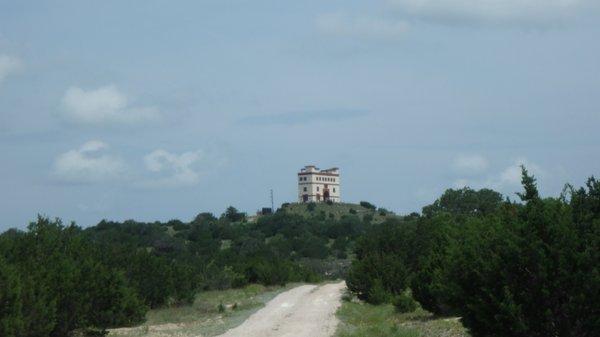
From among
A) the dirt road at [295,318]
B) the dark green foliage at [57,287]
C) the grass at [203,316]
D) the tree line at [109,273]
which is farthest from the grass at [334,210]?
the dark green foliage at [57,287]

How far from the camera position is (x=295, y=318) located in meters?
34.7

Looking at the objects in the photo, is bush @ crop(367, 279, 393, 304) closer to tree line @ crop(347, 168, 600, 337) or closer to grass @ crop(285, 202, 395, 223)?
tree line @ crop(347, 168, 600, 337)

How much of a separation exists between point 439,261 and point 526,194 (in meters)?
13.8

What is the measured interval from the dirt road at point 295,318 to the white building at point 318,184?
97.1 metres

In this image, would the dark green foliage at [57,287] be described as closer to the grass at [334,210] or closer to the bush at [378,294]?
the bush at [378,294]

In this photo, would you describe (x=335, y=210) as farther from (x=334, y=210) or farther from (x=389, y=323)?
(x=389, y=323)

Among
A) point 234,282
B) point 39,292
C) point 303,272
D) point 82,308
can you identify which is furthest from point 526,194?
point 303,272

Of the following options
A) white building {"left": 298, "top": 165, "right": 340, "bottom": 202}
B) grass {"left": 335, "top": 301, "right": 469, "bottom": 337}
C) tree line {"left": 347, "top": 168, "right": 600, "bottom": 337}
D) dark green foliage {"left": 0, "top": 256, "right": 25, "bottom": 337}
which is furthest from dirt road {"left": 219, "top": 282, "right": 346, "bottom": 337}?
white building {"left": 298, "top": 165, "right": 340, "bottom": 202}

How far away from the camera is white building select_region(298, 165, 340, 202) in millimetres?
148000

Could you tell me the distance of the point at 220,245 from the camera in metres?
94.1

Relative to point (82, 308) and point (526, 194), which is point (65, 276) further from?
point (526, 194)

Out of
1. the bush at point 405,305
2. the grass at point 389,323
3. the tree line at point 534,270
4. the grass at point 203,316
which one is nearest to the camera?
the tree line at point 534,270

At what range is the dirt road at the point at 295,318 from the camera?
28.9 m

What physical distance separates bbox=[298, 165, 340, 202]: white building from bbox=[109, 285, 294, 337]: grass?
298ft
